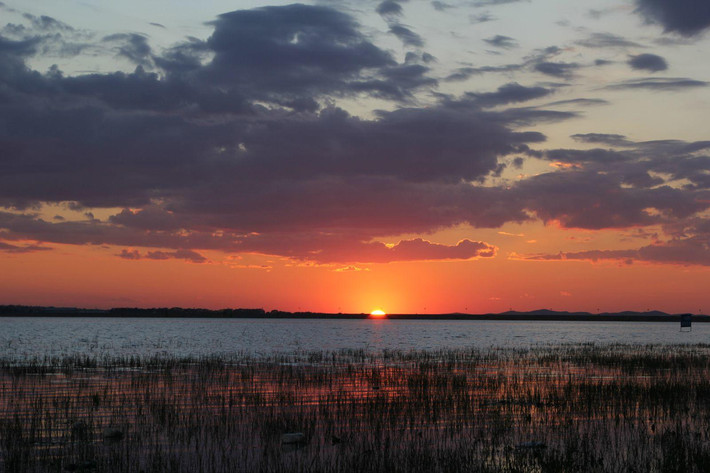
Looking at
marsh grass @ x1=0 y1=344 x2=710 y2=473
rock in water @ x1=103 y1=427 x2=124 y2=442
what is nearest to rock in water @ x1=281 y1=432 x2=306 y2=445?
marsh grass @ x1=0 y1=344 x2=710 y2=473

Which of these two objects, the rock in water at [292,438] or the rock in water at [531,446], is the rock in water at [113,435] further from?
the rock in water at [531,446]

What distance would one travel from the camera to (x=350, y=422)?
20.0 m

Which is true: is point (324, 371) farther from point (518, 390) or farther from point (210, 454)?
point (210, 454)

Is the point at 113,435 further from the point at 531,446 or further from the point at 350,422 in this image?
the point at 531,446

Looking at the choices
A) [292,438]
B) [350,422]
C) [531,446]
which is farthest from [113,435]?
[531,446]

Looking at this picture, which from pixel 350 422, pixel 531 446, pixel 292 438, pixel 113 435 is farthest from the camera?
pixel 350 422

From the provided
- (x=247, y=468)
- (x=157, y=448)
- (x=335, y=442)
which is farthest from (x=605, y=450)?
(x=157, y=448)

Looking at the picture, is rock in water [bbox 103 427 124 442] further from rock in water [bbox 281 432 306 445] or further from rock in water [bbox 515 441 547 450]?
rock in water [bbox 515 441 547 450]

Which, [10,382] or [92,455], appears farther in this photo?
[10,382]

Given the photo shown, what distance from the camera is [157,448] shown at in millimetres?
15852

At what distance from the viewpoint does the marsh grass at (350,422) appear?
48.4ft

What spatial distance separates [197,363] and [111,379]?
11.1m

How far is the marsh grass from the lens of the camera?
1475cm

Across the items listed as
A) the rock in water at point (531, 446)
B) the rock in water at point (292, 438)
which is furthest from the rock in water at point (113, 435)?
the rock in water at point (531, 446)
